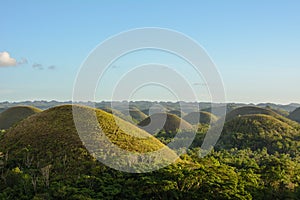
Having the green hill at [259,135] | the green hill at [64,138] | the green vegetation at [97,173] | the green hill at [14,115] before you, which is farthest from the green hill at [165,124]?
the green vegetation at [97,173]

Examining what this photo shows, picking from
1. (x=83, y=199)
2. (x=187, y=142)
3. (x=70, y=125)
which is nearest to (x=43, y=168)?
(x=83, y=199)

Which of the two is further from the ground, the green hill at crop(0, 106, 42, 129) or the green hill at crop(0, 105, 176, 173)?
the green hill at crop(0, 106, 42, 129)

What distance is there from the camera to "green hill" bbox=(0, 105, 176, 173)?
2000 centimetres

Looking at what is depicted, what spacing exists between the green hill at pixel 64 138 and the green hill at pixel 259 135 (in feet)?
56.1

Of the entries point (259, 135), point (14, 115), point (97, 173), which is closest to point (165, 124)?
point (259, 135)

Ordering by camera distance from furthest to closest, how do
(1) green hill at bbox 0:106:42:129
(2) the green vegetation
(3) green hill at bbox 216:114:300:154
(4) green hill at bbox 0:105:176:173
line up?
1. (1) green hill at bbox 0:106:42:129
2. (3) green hill at bbox 216:114:300:154
3. (4) green hill at bbox 0:105:176:173
4. (2) the green vegetation

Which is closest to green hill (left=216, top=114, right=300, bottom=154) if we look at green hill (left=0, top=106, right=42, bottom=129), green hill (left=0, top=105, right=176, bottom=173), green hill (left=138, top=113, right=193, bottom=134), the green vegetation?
green hill (left=138, top=113, right=193, bottom=134)

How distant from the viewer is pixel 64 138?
72.0ft

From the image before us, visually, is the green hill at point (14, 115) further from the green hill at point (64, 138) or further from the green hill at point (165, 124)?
the green hill at point (64, 138)

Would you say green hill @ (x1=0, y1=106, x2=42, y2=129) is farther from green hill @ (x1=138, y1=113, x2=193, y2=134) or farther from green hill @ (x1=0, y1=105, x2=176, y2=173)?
green hill @ (x1=0, y1=105, x2=176, y2=173)

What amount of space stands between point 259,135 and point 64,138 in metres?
25.9

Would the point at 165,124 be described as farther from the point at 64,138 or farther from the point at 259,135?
the point at 64,138

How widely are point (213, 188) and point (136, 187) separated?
3.77 meters

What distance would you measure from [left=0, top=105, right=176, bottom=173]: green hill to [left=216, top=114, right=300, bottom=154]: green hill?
17.1 m
